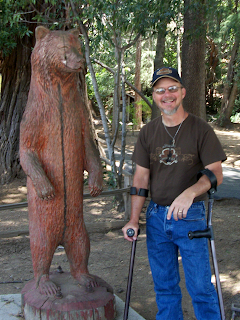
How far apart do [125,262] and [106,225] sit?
1.21 meters

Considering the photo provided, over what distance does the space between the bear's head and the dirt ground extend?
2.58m

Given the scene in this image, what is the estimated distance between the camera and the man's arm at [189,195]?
2.28 m

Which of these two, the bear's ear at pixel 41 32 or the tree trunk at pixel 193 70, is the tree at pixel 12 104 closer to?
the tree trunk at pixel 193 70

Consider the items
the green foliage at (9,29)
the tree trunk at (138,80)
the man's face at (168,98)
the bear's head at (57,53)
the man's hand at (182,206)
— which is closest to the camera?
the man's hand at (182,206)

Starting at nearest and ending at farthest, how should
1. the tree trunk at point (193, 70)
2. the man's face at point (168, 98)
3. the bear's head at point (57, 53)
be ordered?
the bear's head at point (57, 53) → the man's face at point (168, 98) → the tree trunk at point (193, 70)

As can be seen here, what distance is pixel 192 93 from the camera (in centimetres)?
699

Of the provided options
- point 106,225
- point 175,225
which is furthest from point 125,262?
point 175,225

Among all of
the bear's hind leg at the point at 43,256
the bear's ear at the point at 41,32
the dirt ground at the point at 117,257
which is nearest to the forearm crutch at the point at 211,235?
the bear's hind leg at the point at 43,256

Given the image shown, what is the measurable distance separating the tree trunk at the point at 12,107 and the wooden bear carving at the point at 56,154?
7.19m

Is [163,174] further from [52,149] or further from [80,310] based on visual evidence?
[80,310]

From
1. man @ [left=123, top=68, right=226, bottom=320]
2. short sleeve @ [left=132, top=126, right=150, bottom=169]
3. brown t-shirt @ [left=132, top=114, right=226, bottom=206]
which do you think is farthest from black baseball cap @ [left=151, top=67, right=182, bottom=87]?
short sleeve @ [left=132, top=126, right=150, bottom=169]

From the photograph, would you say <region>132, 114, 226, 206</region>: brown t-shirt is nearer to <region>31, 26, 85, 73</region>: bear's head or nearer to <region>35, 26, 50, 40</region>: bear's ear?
<region>31, 26, 85, 73</region>: bear's head

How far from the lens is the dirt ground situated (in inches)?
158

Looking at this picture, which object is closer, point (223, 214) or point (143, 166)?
point (143, 166)
